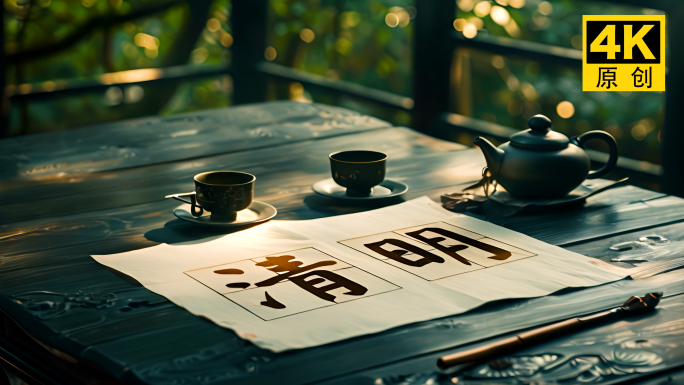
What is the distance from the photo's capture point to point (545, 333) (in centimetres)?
82

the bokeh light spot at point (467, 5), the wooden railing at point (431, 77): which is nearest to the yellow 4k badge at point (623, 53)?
the wooden railing at point (431, 77)

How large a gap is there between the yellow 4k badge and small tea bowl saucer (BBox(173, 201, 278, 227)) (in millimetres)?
1424

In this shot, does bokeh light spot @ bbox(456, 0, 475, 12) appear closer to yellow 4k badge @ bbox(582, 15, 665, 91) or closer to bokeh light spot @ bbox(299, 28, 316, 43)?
bokeh light spot @ bbox(299, 28, 316, 43)

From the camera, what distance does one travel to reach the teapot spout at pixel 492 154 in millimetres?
1301

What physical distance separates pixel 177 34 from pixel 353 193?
3.16m

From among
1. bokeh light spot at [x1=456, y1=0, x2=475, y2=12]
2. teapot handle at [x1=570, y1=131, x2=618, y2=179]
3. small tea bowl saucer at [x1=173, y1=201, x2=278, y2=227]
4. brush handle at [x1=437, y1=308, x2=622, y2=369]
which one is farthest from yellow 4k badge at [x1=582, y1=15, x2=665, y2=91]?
bokeh light spot at [x1=456, y1=0, x2=475, y2=12]

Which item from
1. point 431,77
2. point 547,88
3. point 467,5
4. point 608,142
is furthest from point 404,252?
point 467,5

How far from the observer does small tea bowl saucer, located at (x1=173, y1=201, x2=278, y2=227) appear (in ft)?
3.87

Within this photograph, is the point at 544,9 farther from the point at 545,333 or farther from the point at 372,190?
the point at 545,333

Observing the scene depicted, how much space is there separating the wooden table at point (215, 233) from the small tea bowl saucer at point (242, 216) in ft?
0.08

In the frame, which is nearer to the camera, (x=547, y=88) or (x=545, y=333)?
(x=545, y=333)

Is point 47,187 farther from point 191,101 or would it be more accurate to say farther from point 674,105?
point 191,101

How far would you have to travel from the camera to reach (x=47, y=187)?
1.43 meters

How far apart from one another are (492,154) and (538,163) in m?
0.08
